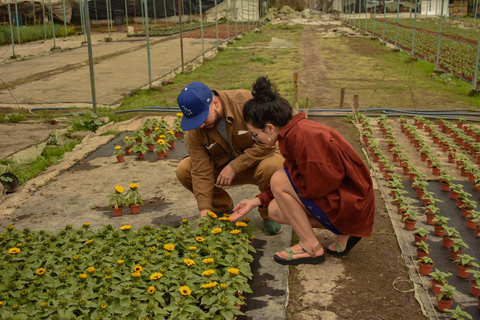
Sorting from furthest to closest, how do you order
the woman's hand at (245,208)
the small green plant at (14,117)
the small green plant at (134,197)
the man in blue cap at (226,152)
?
the small green plant at (14,117), the small green plant at (134,197), the man in blue cap at (226,152), the woman's hand at (245,208)

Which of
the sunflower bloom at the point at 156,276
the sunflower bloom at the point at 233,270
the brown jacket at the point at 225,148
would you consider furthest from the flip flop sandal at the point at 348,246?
the sunflower bloom at the point at 156,276

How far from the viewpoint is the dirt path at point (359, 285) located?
116 inches

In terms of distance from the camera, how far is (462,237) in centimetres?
411

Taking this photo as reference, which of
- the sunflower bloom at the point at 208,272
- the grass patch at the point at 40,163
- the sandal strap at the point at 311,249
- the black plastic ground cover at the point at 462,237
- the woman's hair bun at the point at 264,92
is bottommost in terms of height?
the black plastic ground cover at the point at 462,237

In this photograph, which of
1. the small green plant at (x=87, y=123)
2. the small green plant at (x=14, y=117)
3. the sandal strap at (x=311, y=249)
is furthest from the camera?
the small green plant at (x=14, y=117)

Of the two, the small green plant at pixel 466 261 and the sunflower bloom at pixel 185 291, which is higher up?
the sunflower bloom at pixel 185 291

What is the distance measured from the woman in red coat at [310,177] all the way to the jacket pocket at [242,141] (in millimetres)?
448

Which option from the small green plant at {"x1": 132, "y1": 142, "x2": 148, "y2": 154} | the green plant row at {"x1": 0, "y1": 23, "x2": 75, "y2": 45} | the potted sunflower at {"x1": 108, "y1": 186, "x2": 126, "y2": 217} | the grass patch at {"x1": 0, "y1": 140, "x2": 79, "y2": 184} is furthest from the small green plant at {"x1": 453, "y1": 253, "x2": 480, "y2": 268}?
the green plant row at {"x1": 0, "y1": 23, "x2": 75, "y2": 45}

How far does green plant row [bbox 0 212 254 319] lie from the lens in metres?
2.67

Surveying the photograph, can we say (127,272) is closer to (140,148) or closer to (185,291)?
(185,291)

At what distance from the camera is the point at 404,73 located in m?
13.3

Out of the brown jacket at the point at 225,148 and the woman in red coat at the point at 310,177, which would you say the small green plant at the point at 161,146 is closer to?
the brown jacket at the point at 225,148

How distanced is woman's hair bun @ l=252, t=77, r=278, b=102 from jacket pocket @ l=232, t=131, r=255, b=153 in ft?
1.71

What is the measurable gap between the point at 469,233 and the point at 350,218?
1541 mm
